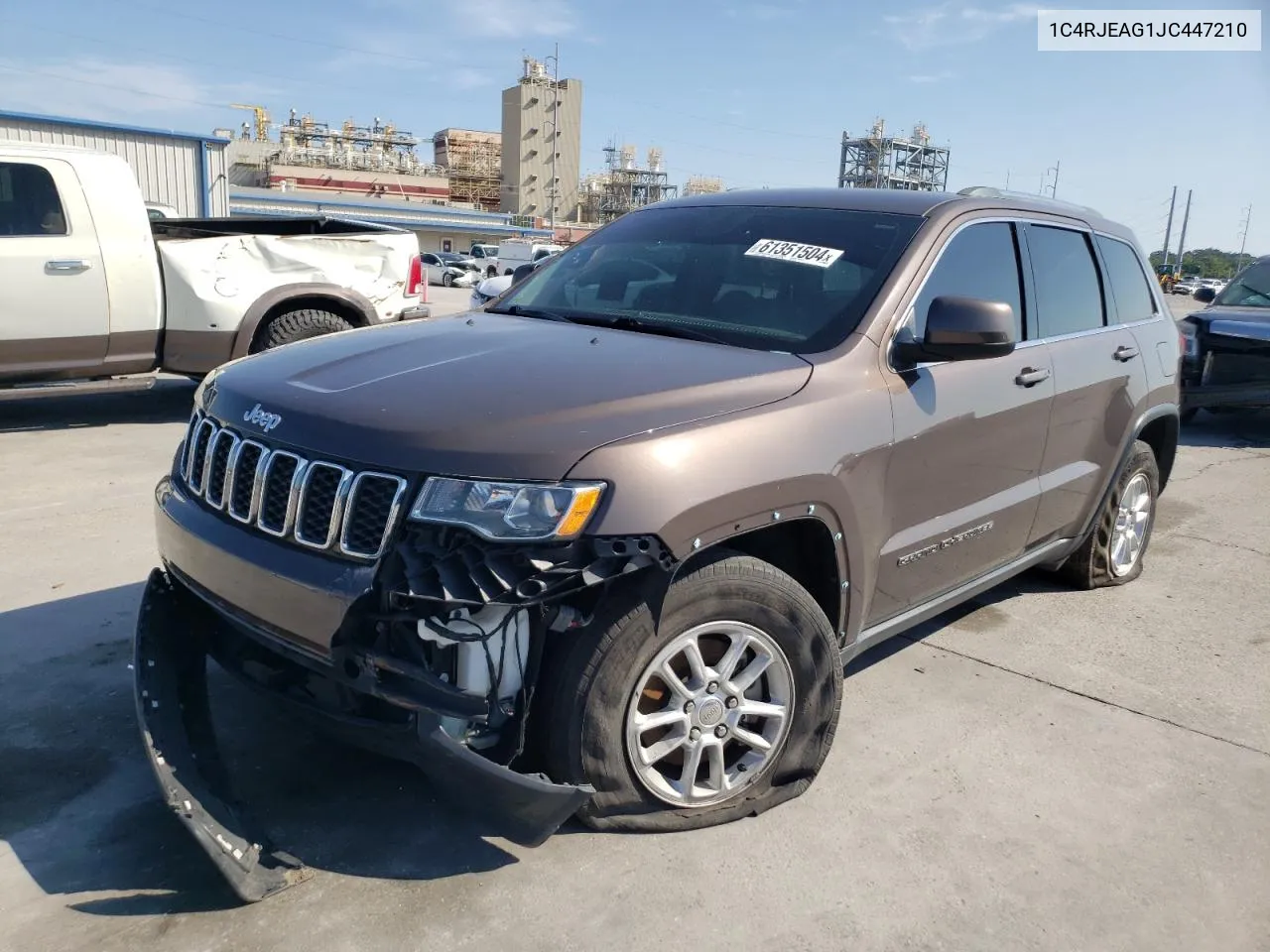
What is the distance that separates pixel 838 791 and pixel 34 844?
7.50ft

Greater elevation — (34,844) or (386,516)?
(386,516)

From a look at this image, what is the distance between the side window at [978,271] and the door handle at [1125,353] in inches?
34.3

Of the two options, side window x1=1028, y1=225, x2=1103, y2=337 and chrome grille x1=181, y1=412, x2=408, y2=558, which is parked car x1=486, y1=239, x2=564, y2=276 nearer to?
side window x1=1028, y1=225, x2=1103, y2=337

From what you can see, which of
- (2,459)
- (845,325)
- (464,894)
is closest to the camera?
(464,894)

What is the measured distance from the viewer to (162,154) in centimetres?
1689

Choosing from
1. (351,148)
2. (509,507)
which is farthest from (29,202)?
(351,148)

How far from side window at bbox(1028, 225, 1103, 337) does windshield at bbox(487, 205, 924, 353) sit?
2.79 ft

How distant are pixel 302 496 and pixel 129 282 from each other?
6.15m

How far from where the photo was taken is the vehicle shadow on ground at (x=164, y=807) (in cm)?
267

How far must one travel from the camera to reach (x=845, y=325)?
10.7 ft

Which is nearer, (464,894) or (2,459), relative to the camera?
(464,894)

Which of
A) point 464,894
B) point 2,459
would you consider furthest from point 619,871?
point 2,459

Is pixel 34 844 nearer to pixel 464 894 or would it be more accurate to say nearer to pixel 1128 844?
pixel 464 894

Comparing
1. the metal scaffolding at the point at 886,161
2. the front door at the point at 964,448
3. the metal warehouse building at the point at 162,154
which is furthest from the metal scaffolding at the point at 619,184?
the front door at the point at 964,448
